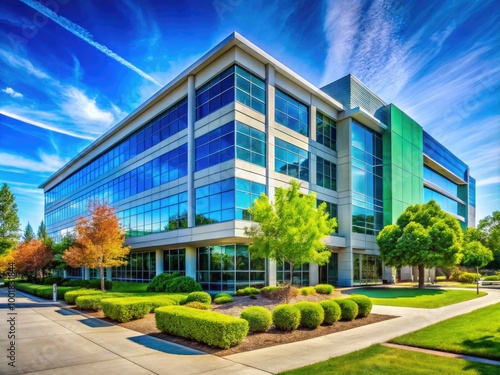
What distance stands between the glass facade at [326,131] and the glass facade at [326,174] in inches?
68.9

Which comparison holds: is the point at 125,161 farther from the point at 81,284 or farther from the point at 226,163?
the point at 226,163

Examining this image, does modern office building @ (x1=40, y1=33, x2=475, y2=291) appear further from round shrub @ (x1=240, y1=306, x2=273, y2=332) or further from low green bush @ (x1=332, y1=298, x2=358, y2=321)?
round shrub @ (x1=240, y1=306, x2=273, y2=332)

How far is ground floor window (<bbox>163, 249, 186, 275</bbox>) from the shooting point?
100.0 feet

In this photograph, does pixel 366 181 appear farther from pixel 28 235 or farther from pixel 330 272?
pixel 28 235

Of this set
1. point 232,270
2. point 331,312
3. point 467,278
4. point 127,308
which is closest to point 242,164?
point 232,270

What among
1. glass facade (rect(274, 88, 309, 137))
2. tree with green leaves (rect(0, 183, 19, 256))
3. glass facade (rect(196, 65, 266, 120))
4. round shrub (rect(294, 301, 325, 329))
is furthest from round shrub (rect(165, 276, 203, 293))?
tree with green leaves (rect(0, 183, 19, 256))

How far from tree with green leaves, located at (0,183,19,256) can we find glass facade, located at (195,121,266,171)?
37.3 metres

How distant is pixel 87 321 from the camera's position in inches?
578

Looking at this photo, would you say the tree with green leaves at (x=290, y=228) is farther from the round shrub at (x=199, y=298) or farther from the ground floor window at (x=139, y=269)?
the ground floor window at (x=139, y=269)

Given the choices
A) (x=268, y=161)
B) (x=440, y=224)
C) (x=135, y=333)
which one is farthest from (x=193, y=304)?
(x=440, y=224)

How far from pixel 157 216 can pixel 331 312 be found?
76.7 ft

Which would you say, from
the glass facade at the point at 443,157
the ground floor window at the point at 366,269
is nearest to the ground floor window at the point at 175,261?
the ground floor window at the point at 366,269

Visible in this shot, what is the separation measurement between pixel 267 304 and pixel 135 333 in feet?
27.2

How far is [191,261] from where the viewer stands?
29453 mm
